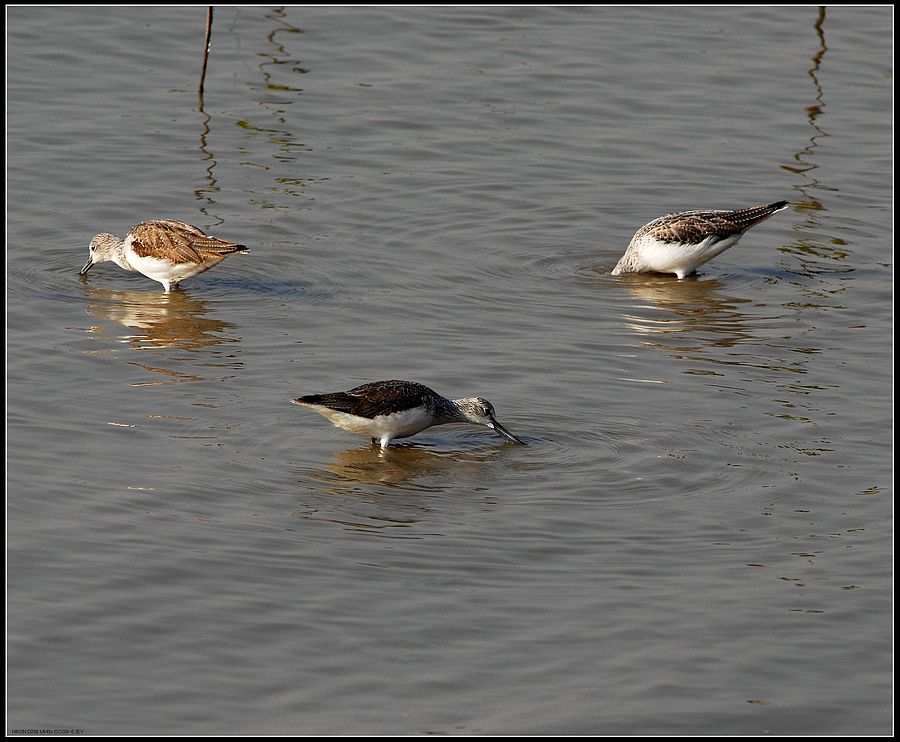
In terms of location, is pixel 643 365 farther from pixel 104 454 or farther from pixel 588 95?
pixel 588 95

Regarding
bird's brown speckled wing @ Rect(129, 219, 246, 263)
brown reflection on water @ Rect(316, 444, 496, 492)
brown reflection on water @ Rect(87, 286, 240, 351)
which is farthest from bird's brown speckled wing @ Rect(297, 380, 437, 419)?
bird's brown speckled wing @ Rect(129, 219, 246, 263)

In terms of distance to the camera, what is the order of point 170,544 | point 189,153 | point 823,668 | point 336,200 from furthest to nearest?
point 189,153, point 336,200, point 170,544, point 823,668

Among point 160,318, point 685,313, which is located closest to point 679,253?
point 685,313

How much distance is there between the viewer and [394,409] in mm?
11617

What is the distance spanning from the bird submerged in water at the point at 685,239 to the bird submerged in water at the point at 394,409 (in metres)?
4.99

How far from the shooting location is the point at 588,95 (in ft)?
71.4

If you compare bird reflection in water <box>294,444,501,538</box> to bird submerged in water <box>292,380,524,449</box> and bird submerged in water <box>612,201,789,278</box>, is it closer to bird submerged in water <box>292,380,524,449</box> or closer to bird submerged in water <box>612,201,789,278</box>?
bird submerged in water <box>292,380,524,449</box>

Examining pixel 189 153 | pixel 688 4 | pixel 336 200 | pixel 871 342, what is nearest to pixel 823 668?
pixel 871 342

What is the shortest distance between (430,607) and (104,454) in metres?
3.17

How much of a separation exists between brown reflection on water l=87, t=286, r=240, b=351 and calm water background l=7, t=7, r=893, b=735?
0.05 metres

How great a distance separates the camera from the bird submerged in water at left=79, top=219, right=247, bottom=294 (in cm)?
1527

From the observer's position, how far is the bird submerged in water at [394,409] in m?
11.5

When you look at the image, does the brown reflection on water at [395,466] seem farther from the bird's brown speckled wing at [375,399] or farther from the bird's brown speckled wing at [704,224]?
the bird's brown speckled wing at [704,224]

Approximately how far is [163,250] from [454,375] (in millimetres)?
3552
